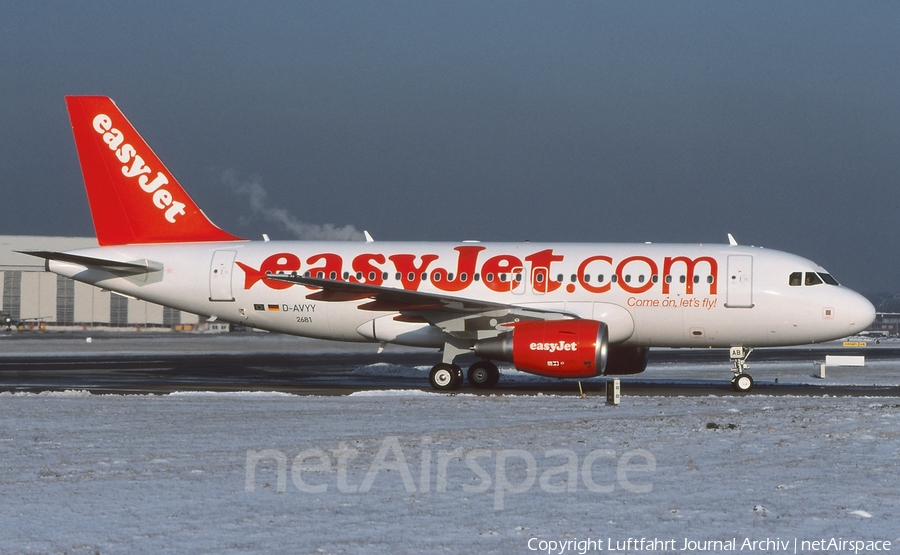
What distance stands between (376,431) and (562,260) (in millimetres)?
11344

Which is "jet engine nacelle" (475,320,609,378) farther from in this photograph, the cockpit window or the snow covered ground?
the cockpit window

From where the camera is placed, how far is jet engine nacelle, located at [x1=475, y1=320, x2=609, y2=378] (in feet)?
71.4

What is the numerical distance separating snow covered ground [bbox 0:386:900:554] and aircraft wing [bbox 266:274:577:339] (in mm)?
5289

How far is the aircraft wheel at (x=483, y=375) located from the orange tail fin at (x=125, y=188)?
7.87m

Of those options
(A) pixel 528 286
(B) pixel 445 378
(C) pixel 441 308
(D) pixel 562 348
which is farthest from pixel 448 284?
(D) pixel 562 348

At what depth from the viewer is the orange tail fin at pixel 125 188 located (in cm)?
2691

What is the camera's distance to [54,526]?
8.48 m

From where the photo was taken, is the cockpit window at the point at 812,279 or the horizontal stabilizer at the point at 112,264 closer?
the cockpit window at the point at 812,279

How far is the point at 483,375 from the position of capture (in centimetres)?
2497

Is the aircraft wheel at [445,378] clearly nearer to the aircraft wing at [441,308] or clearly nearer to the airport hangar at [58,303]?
the aircraft wing at [441,308]

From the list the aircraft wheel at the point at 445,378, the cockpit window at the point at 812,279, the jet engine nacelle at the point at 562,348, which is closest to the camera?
the jet engine nacelle at the point at 562,348

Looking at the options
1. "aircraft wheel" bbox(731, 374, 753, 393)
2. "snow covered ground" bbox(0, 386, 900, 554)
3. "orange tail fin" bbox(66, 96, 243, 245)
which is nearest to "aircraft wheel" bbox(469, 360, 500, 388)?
"aircraft wheel" bbox(731, 374, 753, 393)

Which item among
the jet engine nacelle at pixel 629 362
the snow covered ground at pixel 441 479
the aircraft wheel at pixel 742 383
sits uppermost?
the jet engine nacelle at pixel 629 362

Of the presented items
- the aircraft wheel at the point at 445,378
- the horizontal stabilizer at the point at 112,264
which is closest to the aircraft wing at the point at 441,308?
the aircraft wheel at the point at 445,378
